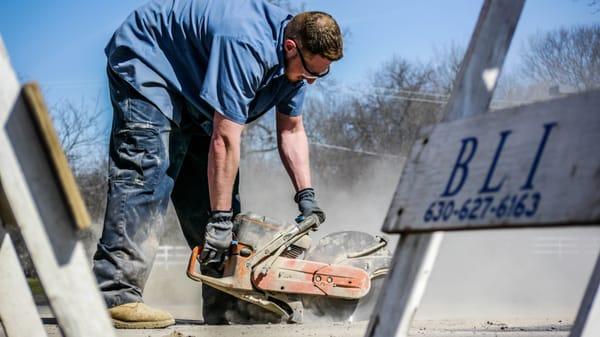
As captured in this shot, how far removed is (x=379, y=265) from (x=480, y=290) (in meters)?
5.26

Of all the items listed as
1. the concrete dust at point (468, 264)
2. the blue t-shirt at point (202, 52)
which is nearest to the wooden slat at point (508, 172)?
the blue t-shirt at point (202, 52)

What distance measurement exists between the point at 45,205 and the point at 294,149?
298cm

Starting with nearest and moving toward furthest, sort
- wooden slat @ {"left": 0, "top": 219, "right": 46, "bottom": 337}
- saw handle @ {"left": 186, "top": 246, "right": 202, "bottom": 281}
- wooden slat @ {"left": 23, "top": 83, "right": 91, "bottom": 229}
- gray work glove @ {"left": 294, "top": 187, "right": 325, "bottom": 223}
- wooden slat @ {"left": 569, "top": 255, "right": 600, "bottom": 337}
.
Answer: wooden slat @ {"left": 23, "top": 83, "right": 91, "bottom": 229}, wooden slat @ {"left": 569, "top": 255, "right": 600, "bottom": 337}, wooden slat @ {"left": 0, "top": 219, "right": 46, "bottom": 337}, saw handle @ {"left": 186, "top": 246, "right": 202, "bottom": 281}, gray work glove @ {"left": 294, "top": 187, "right": 325, "bottom": 223}

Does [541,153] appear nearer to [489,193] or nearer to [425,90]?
[489,193]

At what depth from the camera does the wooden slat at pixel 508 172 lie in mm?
1135

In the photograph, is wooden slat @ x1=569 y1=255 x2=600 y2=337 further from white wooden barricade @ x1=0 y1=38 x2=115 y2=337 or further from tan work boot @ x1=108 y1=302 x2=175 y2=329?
tan work boot @ x1=108 y1=302 x2=175 y2=329

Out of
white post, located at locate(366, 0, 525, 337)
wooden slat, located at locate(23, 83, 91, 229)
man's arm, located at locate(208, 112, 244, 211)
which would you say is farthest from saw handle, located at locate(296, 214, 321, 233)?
wooden slat, located at locate(23, 83, 91, 229)

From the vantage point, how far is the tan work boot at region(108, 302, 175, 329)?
133 inches

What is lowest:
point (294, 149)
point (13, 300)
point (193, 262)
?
point (193, 262)

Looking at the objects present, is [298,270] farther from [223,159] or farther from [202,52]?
[202,52]

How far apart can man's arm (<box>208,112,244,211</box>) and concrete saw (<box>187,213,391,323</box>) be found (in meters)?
0.35

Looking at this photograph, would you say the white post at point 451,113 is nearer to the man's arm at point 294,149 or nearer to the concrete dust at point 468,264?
the man's arm at point 294,149

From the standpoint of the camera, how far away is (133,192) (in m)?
3.47

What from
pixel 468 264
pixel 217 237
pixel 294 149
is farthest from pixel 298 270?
pixel 468 264
